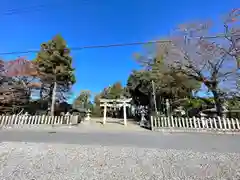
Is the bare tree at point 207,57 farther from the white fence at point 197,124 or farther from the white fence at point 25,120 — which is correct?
the white fence at point 25,120

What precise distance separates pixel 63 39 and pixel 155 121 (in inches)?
451

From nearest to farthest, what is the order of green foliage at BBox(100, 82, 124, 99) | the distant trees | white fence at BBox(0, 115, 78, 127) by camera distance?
white fence at BBox(0, 115, 78, 127)
the distant trees
green foliage at BBox(100, 82, 124, 99)

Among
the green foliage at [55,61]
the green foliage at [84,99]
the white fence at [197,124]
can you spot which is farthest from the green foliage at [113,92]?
the white fence at [197,124]

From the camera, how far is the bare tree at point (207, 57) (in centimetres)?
1023

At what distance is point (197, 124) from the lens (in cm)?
859

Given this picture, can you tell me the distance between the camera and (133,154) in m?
4.35

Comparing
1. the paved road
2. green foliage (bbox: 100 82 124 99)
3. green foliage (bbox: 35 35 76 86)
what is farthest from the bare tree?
green foliage (bbox: 100 82 124 99)

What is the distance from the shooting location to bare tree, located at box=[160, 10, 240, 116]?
1023 cm

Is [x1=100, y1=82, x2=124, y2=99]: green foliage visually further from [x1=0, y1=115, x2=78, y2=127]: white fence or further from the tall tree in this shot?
[x1=0, y1=115, x2=78, y2=127]: white fence

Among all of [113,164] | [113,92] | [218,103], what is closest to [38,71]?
[113,164]

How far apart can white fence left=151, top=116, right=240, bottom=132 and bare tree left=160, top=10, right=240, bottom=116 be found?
242 centimetres

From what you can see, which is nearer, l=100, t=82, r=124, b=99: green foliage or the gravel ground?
the gravel ground

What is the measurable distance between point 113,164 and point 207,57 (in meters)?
9.98

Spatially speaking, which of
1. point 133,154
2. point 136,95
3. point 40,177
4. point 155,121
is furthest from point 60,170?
point 136,95
